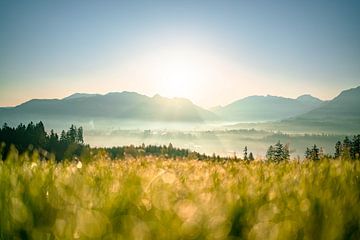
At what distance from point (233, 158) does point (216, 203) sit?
6004 mm

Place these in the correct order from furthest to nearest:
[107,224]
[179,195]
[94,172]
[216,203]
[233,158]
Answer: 1. [233,158]
2. [94,172]
3. [179,195]
4. [216,203]
5. [107,224]

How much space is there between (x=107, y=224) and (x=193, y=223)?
0.49 m

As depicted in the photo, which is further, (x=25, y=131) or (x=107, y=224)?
(x=25, y=131)

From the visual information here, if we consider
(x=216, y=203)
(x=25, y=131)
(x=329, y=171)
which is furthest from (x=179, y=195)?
(x=25, y=131)

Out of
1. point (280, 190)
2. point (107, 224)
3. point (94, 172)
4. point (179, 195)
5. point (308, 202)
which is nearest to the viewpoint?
point (107, 224)

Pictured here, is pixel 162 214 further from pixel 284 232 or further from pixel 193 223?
pixel 284 232

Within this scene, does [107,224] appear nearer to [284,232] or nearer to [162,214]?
[162,214]

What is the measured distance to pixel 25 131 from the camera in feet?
529

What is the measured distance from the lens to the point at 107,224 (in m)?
2.02

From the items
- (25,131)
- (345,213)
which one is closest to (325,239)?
(345,213)

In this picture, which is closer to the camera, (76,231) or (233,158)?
(76,231)

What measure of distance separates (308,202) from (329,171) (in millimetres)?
2236

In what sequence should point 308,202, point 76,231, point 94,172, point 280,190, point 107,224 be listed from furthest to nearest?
point 94,172, point 280,190, point 308,202, point 107,224, point 76,231

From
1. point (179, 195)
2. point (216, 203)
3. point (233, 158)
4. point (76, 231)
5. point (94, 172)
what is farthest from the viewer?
point (233, 158)
